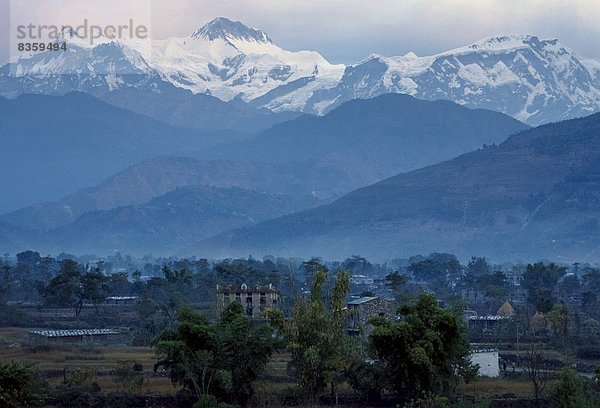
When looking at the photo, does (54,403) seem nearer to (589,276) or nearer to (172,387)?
(172,387)

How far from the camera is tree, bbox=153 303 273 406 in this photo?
188 feet

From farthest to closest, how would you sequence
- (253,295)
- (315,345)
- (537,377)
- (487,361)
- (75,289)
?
(75,289)
(253,295)
(487,361)
(537,377)
(315,345)

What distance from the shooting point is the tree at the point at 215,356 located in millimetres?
57312

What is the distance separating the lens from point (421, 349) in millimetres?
56500

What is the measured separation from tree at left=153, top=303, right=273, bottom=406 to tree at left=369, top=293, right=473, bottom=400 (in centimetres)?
501

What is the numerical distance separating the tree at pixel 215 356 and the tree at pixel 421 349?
16.4 ft

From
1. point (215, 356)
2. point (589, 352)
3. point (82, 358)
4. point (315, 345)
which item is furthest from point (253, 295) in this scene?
point (315, 345)

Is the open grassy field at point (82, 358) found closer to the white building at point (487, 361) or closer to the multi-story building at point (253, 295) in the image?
the white building at point (487, 361)

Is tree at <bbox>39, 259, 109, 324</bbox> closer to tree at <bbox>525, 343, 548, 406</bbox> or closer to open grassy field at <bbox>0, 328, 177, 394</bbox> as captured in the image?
open grassy field at <bbox>0, 328, 177, 394</bbox>

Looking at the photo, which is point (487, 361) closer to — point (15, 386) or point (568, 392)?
point (568, 392)

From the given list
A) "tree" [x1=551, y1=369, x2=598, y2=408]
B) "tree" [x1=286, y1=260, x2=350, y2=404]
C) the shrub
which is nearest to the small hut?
the shrub

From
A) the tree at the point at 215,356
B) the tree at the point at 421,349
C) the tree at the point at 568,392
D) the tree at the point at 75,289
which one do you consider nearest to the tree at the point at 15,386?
the tree at the point at 215,356

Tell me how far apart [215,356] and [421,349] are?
851 cm

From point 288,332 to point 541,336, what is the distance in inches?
1716
